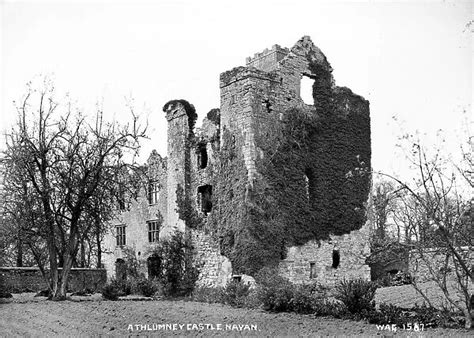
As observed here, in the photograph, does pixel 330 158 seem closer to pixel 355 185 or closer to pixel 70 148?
pixel 355 185

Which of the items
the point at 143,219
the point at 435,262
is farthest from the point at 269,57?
the point at 435,262

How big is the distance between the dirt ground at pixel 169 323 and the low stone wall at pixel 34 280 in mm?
10407

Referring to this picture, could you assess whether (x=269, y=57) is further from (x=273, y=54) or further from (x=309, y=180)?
(x=309, y=180)

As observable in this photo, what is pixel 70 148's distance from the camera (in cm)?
2577

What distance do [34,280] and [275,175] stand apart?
14.7 metres

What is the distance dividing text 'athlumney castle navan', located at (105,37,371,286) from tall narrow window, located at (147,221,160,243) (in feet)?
16.7

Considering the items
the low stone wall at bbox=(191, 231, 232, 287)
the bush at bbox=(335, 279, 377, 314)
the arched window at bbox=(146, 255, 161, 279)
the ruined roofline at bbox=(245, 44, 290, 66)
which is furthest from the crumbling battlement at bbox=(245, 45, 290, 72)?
the bush at bbox=(335, 279, 377, 314)

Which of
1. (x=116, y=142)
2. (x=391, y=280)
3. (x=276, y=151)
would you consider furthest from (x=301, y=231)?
(x=116, y=142)

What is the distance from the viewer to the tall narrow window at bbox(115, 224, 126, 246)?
1622 inches

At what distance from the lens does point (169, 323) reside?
1752 centimetres

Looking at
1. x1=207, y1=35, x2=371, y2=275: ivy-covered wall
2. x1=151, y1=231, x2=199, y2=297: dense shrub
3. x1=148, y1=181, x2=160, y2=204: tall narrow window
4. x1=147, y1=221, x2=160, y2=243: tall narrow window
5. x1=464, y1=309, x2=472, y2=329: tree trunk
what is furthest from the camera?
x1=148, y1=181, x2=160, y2=204: tall narrow window

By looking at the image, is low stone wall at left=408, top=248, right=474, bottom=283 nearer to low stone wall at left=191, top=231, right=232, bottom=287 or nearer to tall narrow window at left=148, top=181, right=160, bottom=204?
low stone wall at left=191, top=231, right=232, bottom=287

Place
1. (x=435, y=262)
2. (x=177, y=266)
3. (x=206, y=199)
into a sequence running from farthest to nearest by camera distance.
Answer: (x=206, y=199), (x=177, y=266), (x=435, y=262)

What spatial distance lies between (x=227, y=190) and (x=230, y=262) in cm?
316
